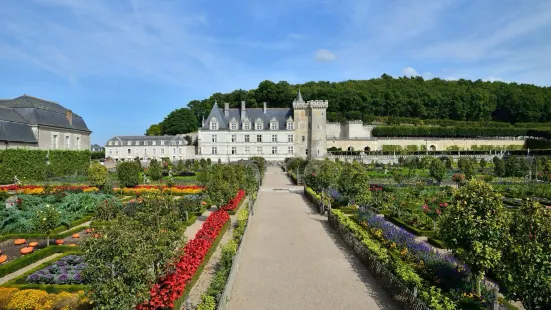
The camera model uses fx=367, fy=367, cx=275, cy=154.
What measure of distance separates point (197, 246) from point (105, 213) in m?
7.11

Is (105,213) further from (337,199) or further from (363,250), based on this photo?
(337,199)

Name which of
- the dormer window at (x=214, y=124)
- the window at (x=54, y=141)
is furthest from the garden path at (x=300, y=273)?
the dormer window at (x=214, y=124)

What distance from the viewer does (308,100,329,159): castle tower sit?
186 ft

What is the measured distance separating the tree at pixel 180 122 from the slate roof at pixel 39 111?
33.1m

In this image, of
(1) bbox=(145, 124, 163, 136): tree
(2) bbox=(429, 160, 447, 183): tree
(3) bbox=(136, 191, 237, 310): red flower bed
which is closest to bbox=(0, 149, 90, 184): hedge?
(3) bbox=(136, 191, 237, 310): red flower bed

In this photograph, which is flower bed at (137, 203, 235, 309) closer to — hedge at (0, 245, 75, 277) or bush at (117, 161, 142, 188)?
hedge at (0, 245, 75, 277)

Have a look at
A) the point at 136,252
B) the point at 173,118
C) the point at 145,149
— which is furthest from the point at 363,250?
the point at 173,118

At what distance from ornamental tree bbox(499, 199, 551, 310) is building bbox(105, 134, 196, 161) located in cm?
5924

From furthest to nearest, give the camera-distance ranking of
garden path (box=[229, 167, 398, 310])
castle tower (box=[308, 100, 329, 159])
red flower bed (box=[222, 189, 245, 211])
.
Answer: castle tower (box=[308, 100, 329, 159]), red flower bed (box=[222, 189, 245, 211]), garden path (box=[229, 167, 398, 310])

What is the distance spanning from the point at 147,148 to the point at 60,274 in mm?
56129

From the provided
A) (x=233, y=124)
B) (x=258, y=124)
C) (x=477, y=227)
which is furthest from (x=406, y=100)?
(x=477, y=227)

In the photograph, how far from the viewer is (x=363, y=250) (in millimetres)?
10758

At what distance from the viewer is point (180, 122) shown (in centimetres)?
7750

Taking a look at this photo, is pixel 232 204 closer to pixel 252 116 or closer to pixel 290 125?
pixel 290 125
